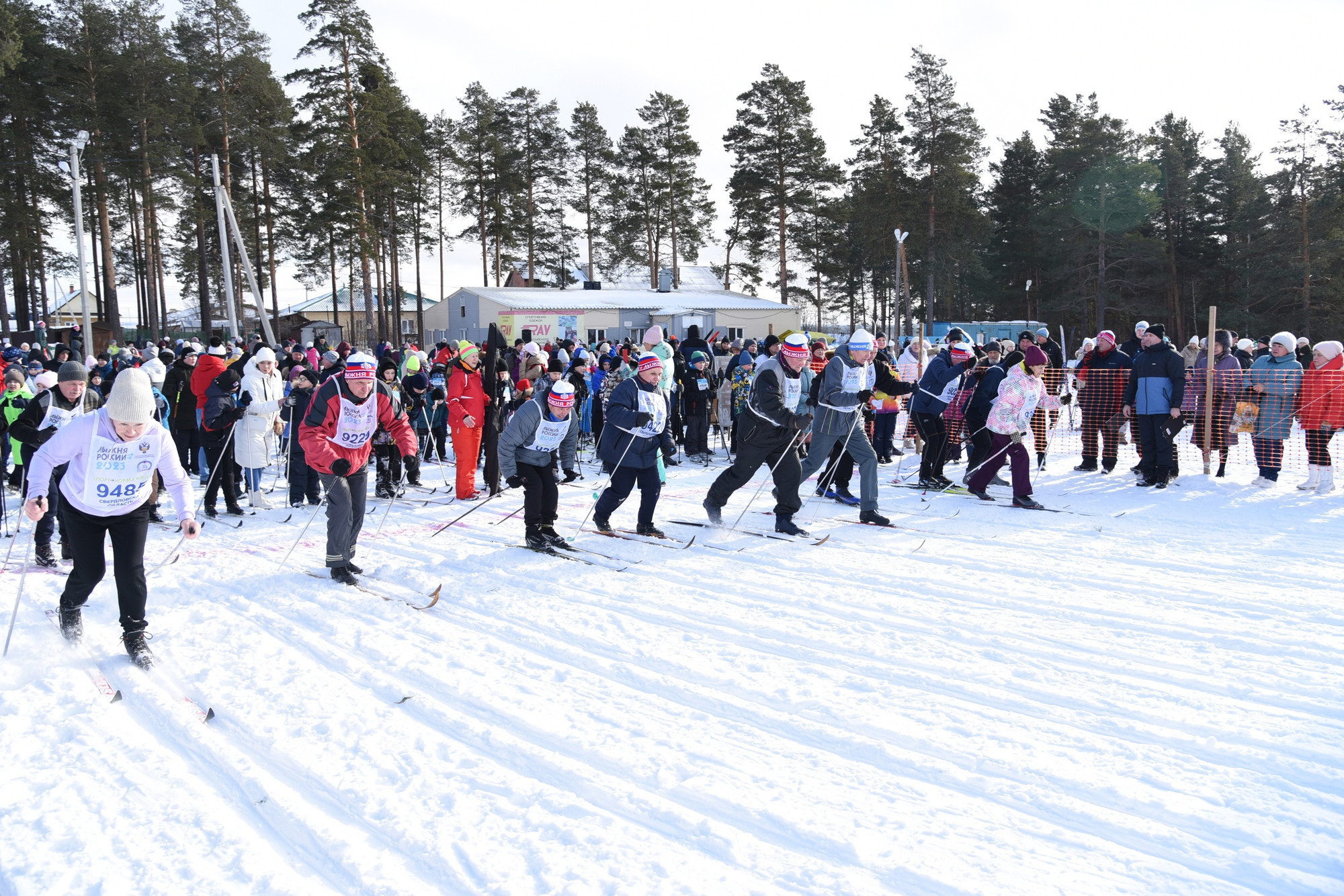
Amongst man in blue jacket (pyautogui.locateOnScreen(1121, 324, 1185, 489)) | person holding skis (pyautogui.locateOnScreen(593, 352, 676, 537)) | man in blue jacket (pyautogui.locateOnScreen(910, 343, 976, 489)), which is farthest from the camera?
man in blue jacket (pyautogui.locateOnScreen(910, 343, 976, 489))

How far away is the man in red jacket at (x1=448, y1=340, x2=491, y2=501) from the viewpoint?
970 centimetres

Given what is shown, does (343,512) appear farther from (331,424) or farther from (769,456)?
(769,456)

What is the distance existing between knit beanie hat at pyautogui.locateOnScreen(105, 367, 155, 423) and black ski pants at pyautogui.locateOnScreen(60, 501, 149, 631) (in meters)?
0.54

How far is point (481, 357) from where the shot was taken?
987cm

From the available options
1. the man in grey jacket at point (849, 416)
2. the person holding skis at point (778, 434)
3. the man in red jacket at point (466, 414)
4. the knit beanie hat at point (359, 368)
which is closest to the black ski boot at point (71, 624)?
the knit beanie hat at point (359, 368)

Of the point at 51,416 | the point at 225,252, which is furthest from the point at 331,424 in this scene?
the point at 225,252

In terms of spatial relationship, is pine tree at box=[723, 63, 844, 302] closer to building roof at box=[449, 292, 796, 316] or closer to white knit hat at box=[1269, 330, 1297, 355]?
building roof at box=[449, 292, 796, 316]

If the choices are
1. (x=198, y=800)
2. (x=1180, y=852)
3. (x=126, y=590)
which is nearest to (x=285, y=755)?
(x=198, y=800)

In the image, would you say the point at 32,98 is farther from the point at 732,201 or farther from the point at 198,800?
the point at 198,800

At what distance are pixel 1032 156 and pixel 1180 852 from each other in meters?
47.1

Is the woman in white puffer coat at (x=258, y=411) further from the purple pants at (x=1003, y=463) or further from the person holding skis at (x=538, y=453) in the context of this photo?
the purple pants at (x=1003, y=463)

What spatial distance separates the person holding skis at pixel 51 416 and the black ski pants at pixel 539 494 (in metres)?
3.43

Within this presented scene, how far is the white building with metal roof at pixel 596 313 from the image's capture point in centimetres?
3644

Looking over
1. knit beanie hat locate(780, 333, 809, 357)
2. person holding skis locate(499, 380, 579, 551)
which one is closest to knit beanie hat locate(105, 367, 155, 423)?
person holding skis locate(499, 380, 579, 551)
